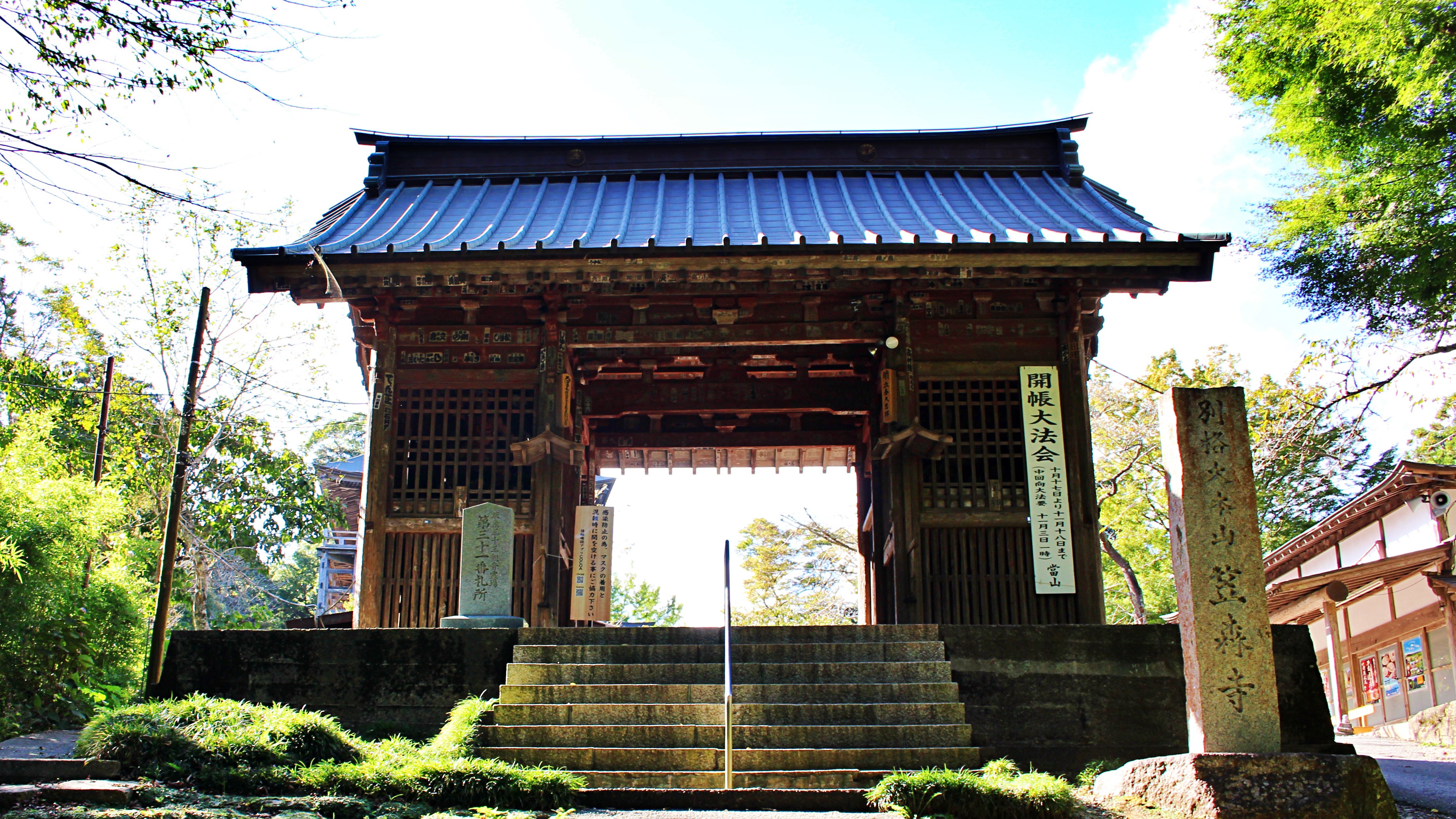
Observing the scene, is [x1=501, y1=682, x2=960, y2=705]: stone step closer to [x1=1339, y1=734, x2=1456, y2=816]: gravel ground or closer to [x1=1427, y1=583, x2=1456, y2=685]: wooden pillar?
[x1=1339, y1=734, x2=1456, y2=816]: gravel ground

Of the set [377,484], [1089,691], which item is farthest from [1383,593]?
[377,484]

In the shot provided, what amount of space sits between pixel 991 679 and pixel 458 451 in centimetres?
612

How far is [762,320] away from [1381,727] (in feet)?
40.5

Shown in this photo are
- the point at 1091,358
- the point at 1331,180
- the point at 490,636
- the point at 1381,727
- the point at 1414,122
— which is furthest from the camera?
the point at 1381,727

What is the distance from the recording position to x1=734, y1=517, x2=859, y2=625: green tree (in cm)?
3072

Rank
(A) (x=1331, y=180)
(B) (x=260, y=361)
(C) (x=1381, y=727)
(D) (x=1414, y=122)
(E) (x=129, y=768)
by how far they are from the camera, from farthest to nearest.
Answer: (B) (x=260, y=361) < (C) (x=1381, y=727) < (A) (x=1331, y=180) < (D) (x=1414, y=122) < (E) (x=129, y=768)

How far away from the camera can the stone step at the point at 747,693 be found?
782 cm

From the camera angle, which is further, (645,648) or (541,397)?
(541,397)

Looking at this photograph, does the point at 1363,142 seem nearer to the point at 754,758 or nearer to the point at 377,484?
the point at 754,758

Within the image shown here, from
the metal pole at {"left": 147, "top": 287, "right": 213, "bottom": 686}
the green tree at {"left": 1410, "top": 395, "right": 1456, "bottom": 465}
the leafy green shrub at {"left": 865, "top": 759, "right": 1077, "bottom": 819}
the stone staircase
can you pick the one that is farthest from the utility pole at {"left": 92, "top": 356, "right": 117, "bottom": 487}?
the green tree at {"left": 1410, "top": 395, "right": 1456, "bottom": 465}

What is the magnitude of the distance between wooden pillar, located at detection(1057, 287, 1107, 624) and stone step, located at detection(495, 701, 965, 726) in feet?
10.6

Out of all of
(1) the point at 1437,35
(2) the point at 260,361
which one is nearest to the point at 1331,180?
(1) the point at 1437,35

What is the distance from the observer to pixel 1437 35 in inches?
356

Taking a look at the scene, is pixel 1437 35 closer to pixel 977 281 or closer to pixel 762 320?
pixel 977 281
